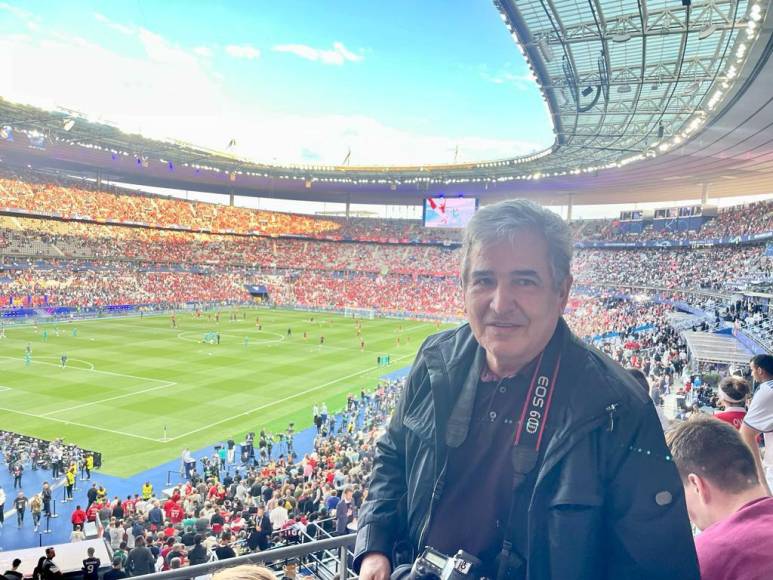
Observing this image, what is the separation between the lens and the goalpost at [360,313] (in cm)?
5830

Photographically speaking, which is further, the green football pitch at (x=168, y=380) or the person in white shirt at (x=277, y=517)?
the green football pitch at (x=168, y=380)

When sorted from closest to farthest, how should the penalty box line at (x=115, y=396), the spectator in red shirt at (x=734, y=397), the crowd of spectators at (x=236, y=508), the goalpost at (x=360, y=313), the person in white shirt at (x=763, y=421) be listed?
1. the person in white shirt at (x=763, y=421)
2. the spectator in red shirt at (x=734, y=397)
3. the crowd of spectators at (x=236, y=508)
4. the penalty box line at (x=115, y=396)
5. the goalpost at (x=360, y=313)

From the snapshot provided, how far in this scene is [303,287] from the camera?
234 ft

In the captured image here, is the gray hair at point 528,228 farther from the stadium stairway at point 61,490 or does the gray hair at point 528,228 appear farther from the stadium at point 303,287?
the stadium stairway at point 61,490

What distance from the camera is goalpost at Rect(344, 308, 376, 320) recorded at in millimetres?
58300

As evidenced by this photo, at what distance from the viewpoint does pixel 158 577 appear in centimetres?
262

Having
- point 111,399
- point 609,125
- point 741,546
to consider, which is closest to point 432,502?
point 741,546

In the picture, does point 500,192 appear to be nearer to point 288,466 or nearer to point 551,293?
point 288,466

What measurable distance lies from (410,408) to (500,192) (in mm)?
65907

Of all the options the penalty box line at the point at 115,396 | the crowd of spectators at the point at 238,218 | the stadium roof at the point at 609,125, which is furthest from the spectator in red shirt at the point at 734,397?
the crowd of spectators at the point at 238,218

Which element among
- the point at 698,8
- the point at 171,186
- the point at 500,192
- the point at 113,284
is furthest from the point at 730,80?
the point at 171,186

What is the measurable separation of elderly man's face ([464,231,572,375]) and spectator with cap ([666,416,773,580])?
105cm

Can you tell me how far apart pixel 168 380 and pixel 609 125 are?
2772 centimetres

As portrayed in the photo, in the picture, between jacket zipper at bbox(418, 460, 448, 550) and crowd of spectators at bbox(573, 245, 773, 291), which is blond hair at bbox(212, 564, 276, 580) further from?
crowd of spectators at bbox(573, 245, 773, 291)
